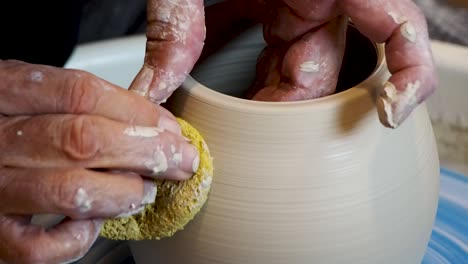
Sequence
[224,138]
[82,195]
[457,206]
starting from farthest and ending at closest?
[457,206] < [224,138] < [82,195]

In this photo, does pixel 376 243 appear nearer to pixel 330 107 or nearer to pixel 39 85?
pixel 330 107

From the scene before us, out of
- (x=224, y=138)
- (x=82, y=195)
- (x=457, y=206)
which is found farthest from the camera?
(x=457, y=206)

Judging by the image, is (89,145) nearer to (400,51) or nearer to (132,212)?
(132,212)

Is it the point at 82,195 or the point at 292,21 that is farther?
the point at 292,21

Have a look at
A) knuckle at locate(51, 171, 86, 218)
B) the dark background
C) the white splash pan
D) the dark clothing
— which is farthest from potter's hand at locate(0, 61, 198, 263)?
the dark background

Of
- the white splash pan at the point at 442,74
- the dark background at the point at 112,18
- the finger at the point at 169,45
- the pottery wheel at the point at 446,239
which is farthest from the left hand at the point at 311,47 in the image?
the dark background at the point at 112,18

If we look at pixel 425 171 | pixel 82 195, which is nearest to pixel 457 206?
pixel 425 171

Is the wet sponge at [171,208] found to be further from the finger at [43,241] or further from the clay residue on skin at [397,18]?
the clay residue on skin at [397,18]

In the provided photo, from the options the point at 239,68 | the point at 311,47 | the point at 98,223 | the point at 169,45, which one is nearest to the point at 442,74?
the point at 239,68

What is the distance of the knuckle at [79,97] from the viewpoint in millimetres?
679

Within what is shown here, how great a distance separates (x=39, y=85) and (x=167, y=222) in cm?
18

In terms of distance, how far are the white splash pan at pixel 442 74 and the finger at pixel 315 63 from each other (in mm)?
619

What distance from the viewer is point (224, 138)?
75cm

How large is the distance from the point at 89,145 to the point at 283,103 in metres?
0.21
